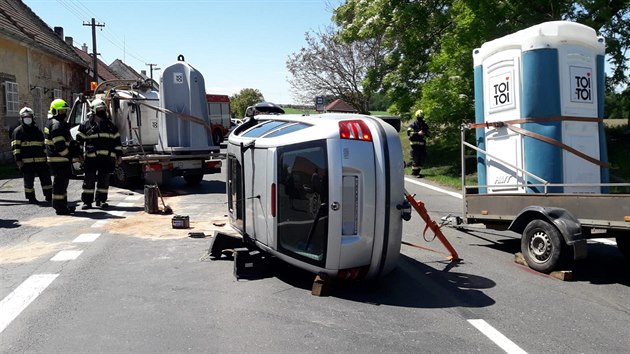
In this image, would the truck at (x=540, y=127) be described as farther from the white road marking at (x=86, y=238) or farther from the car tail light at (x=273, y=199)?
the white road marking at (x=86, y=238)

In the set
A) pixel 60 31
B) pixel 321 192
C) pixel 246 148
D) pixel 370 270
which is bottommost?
pixel 370 270

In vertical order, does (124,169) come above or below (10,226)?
above

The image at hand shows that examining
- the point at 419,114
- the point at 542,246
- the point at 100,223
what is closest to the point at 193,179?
the point at 100,223

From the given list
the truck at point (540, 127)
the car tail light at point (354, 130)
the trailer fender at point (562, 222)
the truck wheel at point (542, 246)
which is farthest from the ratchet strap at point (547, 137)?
the car tail light at point (354, 130)

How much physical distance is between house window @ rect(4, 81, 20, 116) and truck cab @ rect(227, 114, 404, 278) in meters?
20.7

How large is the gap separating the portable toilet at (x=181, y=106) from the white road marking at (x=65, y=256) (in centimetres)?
681

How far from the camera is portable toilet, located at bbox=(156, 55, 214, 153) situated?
14.0 m

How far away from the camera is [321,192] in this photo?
5.30 metres

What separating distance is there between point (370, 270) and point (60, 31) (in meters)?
48.2

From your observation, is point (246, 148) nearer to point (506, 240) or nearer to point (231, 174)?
point (231, 174)

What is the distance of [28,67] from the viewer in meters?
25.6

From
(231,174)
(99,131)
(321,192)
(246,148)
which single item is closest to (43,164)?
(99,131)

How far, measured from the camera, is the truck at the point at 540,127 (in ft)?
22.8

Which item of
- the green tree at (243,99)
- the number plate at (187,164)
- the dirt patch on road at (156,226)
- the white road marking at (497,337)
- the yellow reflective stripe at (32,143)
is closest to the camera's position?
the white road marking at (497,337)
